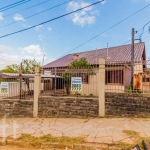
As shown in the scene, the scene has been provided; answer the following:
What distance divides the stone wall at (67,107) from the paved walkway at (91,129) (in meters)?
0.48

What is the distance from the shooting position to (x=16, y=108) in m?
7.34

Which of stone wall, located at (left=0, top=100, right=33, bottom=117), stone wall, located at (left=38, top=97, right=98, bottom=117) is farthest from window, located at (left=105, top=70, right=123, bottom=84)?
stone wall, located at (left=0, top=100, right=33, bottom=117)

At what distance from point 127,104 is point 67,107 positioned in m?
2.83

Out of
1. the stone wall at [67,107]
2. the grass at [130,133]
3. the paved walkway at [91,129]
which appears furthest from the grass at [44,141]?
the stone wall at [67,107]

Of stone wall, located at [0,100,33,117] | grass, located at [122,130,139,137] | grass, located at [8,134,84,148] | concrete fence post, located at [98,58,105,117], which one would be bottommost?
grass, located at [8,134,84,148]

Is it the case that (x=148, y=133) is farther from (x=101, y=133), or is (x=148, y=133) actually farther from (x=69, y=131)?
(x=69, y=131)

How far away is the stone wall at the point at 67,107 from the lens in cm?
672

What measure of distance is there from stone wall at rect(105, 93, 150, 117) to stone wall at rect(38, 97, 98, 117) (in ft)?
2.26

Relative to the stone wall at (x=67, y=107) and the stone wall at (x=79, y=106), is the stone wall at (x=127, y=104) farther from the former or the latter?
the stone wall at (x=67, y=107)

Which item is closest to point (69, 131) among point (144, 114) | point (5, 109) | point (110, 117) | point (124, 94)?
point (110, 117)

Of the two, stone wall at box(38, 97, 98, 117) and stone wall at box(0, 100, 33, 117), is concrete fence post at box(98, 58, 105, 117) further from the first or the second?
stone wall at box(0, 100, 33, 117)

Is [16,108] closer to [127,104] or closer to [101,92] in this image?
[101,92]

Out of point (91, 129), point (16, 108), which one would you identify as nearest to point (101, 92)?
point (91, 129)

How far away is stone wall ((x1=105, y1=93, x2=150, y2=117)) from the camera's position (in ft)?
20.6
